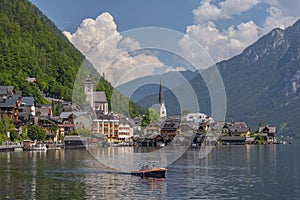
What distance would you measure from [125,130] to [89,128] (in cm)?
1772

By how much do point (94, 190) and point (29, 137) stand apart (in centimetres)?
7400

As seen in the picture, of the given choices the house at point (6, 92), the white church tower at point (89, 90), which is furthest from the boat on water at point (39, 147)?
the white church tower at point (89, 90)

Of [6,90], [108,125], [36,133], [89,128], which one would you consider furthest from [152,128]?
[36,133]

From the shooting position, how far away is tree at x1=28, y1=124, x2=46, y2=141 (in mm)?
113812

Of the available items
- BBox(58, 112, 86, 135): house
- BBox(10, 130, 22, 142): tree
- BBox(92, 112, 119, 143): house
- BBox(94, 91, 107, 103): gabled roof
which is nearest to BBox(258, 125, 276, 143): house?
BBox(94, 91, 107, 103): gabled roof

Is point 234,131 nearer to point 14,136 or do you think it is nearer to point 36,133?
point 36,133

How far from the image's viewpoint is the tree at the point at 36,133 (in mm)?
113812

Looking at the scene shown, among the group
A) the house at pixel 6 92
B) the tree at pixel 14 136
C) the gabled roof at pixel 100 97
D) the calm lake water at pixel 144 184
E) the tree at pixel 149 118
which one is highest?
the gabled roof at pixel 100 97

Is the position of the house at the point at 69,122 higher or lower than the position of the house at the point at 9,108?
lower

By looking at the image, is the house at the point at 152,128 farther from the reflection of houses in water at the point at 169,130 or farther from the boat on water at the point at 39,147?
the boat on water at the point at 39,147

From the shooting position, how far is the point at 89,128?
146 m

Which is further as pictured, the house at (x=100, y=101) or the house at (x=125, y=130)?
the house at (x=100, y=101)

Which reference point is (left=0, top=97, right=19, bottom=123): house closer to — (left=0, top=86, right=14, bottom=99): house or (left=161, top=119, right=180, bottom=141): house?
(left=0, top=86, right=14, bottom=99): house

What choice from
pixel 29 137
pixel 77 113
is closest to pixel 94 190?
pixel 29 137
